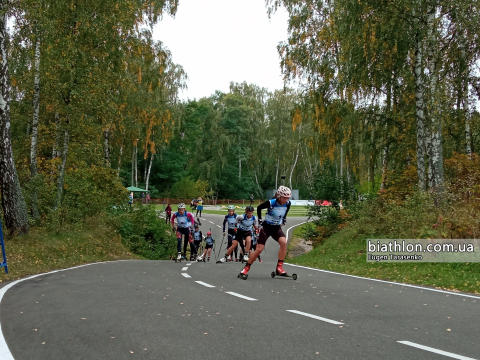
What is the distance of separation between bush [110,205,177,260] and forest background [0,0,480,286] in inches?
37.7

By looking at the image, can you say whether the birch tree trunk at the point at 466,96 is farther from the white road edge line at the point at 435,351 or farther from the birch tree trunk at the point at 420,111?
the white road edge line at the point at 435,351

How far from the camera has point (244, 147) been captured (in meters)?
77.4

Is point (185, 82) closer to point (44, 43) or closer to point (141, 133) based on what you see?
point (141, 133)

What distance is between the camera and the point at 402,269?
42.8 ft

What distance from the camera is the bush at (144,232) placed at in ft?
81.3

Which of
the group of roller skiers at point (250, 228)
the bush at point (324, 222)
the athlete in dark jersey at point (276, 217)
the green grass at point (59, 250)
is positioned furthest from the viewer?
the bush at point (324, 222)

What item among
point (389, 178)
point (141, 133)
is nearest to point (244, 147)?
point (141, 133)

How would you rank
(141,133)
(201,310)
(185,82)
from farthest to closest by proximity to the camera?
(185,82) → (141,133) → (201,310)

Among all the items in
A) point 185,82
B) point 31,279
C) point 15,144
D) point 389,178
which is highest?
point 185,82

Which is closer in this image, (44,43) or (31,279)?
(31,279)

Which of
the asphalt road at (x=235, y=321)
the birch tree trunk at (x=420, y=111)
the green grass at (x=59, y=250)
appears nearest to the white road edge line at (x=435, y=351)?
the asphalt road at (x=235, y=321)

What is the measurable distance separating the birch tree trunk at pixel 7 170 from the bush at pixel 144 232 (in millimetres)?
8178

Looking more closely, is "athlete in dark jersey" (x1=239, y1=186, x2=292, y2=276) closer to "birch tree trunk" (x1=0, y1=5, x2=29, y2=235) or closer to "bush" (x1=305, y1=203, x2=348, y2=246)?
"birch tree trunk" (x1=0, y1=5, x2=29, y2=235)

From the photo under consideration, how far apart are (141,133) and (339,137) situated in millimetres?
16702
